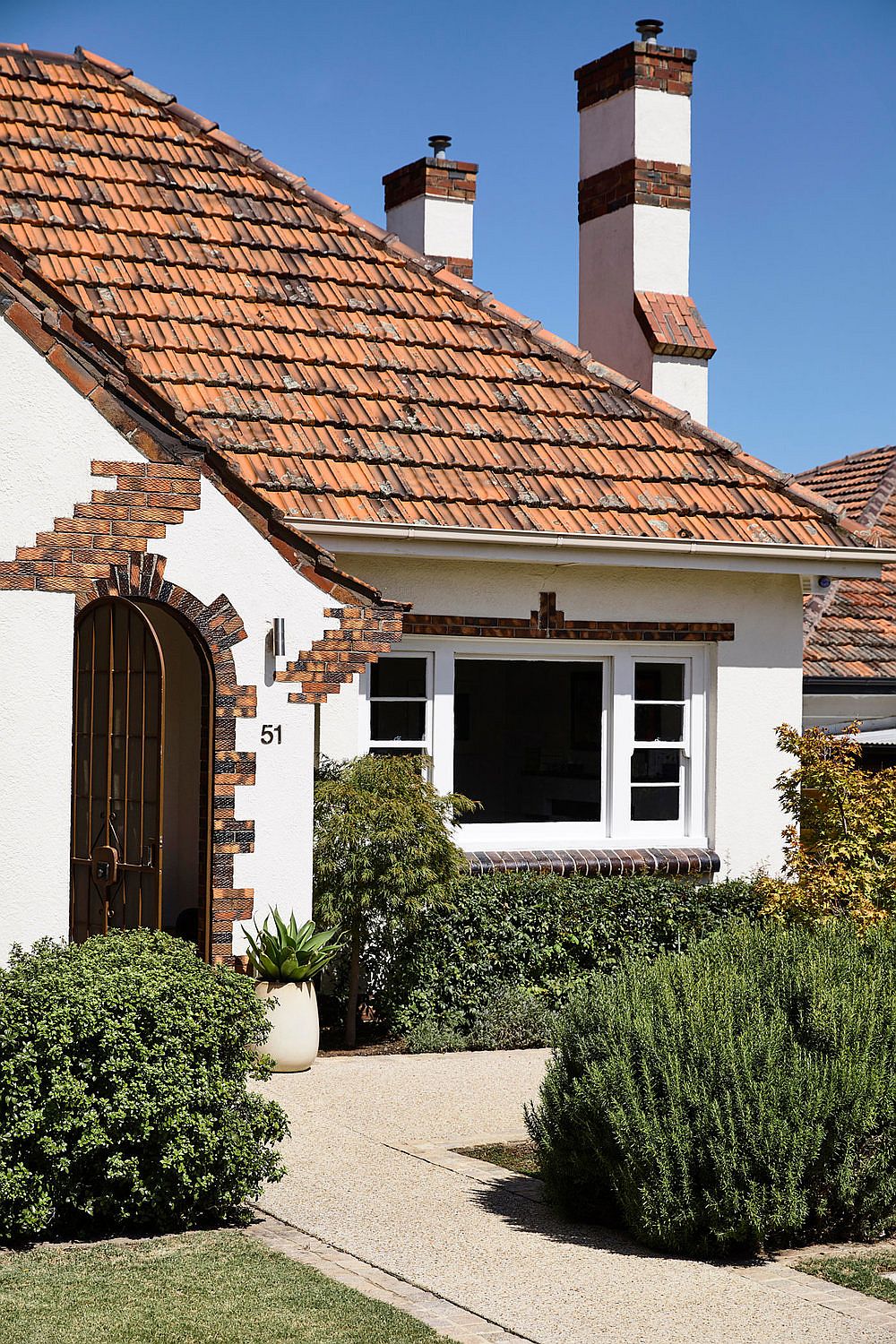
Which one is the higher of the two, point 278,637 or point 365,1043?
point 278,637

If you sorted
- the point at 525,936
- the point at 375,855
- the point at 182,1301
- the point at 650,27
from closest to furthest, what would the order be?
the point at 182,1301 → the point at 375,855 → the point at 525,936 → the point at 650,27

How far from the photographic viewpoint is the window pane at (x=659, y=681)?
13.1 meters

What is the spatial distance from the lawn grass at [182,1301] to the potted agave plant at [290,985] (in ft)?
10.5

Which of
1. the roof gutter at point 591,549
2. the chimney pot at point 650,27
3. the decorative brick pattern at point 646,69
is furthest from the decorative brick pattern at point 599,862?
the chimney pot at point 650,27

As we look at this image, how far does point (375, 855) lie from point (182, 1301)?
492 cm

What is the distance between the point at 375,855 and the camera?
10430 mm

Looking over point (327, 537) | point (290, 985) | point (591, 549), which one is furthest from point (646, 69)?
point (290, 985)

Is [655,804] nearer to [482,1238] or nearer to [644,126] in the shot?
[644,126]

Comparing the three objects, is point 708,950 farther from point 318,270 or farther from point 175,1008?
point 318,270

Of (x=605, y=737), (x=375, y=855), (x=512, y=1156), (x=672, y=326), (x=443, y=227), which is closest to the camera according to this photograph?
(x=512, y=1156)

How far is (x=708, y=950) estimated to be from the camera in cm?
753

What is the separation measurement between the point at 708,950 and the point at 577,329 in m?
10.1

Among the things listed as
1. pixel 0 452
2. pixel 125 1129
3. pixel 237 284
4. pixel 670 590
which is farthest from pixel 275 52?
pixel 125 1129

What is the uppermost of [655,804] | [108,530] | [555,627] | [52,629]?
[108,530]
